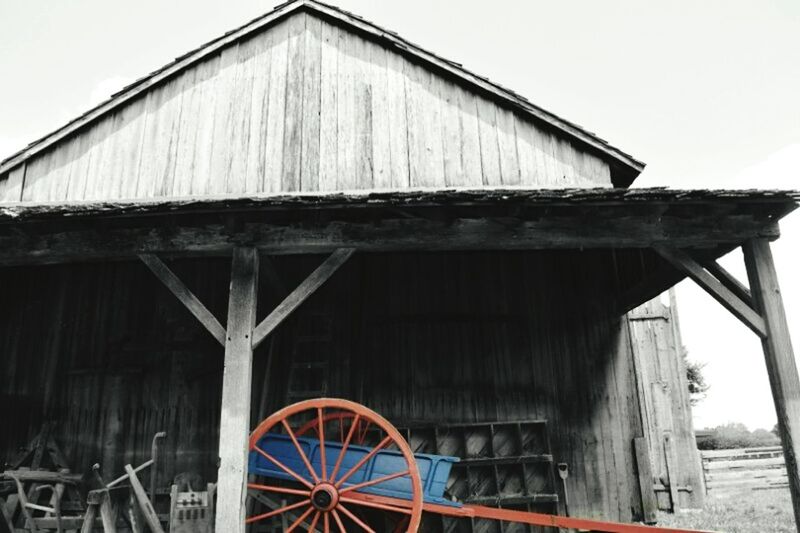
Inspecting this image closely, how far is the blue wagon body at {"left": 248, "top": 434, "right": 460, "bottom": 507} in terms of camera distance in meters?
6.55

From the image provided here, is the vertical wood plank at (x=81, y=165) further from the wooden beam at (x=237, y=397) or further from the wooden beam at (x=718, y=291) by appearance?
the wooden beam at (x=718, y=291)

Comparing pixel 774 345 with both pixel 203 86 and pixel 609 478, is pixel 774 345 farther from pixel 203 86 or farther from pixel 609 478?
pixel 203 86

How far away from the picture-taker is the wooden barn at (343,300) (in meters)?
8.00

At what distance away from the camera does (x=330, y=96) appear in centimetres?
873

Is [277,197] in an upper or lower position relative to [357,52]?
lower

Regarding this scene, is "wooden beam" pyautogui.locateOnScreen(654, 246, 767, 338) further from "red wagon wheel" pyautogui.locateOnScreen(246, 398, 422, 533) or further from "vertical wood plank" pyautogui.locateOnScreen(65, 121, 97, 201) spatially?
"vertical wood plank" pyautogui.locateOnScreen(65, 121, 97, 201)

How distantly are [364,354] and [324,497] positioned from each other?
7.72 feet

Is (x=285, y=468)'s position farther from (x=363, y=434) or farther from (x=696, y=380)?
(x=696, y=380)

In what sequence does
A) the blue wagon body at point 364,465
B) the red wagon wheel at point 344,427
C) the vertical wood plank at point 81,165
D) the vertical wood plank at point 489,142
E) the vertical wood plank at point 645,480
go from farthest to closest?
1. the vertical wood plank at point 81,165
2. the vertical wood plank at point 489,142
3. the vertical wood plank at point 645,480
4. the red wagon wheel at point 344,427
5. the blue wagon body at point 364,465

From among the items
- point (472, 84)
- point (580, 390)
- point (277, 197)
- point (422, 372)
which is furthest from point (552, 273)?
point (277, 197)

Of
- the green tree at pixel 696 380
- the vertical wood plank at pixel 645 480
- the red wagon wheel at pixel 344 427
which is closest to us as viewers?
the red wagon wheel at pixel 344 427

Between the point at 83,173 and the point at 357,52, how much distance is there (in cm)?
452

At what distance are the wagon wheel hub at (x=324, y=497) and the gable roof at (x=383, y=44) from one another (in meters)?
5.82

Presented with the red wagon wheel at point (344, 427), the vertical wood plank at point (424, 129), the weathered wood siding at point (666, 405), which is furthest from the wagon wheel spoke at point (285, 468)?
the weathered wood siding at point (666, 405)
